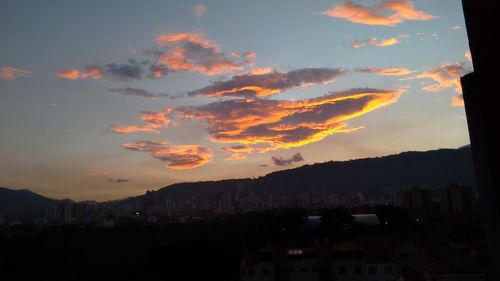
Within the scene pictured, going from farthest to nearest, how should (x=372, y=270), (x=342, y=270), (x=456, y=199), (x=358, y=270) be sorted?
1. (x=456, y=199)
2. (x=342, y=270)
3. (x=358, y=270)
4. (x=372, y=270)

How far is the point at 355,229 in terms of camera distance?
115 ft

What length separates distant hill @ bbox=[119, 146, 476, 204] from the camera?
12479 centimetres

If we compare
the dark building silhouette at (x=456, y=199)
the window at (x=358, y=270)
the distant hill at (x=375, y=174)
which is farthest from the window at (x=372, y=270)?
the distant hill at (x=375, y=174)

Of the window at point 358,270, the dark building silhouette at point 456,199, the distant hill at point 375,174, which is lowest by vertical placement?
the window at point 358,270

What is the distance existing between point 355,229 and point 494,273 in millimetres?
34891

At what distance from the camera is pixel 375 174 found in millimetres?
137125

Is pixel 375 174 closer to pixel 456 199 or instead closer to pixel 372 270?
pixel 456 199

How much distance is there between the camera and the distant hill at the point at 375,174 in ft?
409

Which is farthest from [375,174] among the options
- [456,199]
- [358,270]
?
[358,270]

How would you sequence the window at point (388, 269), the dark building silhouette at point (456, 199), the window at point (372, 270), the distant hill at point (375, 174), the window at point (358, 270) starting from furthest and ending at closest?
the distant hill at point (375, 174), the dark building silhouette at point (456, 199), the window at point (358, 270), the window at point (372, 270), the window at point (388, 269)

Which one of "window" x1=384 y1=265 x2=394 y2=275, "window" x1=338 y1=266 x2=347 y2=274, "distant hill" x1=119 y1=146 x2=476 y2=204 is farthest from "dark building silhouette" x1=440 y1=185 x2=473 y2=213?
"distant hill" x1=119 y1=146 x2=476 y2=204

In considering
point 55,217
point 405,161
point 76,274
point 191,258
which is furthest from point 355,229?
point 405,161

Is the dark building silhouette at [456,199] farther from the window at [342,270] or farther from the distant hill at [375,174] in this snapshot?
the distant hill at [375,174]

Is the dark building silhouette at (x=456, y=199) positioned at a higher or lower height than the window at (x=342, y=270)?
higher
